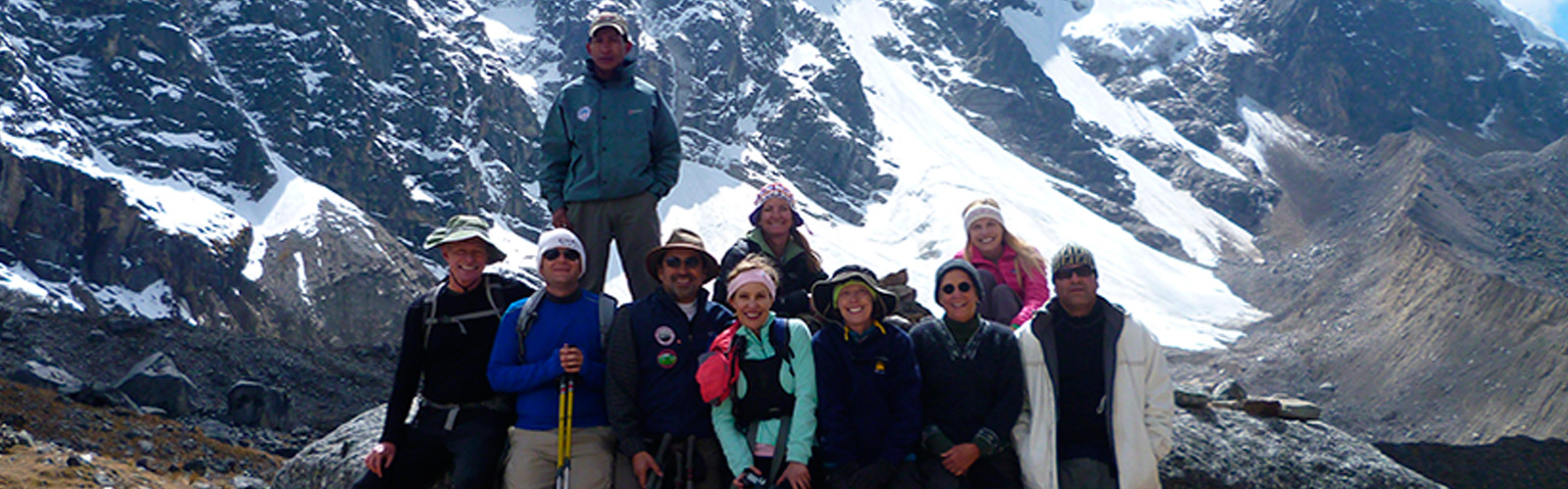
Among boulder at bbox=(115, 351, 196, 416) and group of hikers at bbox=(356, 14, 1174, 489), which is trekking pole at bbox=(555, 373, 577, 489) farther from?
boulder at bbox=(115, 351, 196, 416)

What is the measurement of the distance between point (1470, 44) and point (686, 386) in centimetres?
22277

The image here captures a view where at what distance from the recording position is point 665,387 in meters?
6.68

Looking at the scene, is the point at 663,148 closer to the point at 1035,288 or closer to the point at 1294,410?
the point at 1035,288

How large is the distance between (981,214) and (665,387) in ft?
9.17

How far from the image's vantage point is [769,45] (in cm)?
17150

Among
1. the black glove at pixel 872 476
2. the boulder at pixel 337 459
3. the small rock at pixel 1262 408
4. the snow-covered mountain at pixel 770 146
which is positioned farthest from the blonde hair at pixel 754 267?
the snow-covered mountain at pixel 770 146

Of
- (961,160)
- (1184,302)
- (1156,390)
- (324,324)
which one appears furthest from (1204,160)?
(1156,390)

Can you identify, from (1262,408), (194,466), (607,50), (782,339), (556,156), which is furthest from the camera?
(194,466)

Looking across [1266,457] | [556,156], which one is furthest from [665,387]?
[1266,457]

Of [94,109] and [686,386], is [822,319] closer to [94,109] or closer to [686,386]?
[686,386]

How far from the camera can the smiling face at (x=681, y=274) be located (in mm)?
6926

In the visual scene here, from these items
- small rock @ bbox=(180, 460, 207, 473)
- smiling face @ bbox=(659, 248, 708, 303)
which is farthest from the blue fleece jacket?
small rock @ bbox=(180, 460, 207, 473)

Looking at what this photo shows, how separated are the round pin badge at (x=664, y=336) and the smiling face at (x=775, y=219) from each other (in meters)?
1.44

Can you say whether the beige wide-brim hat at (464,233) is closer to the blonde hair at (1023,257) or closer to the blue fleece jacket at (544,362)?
the blue fleece jacket at (544,362)
